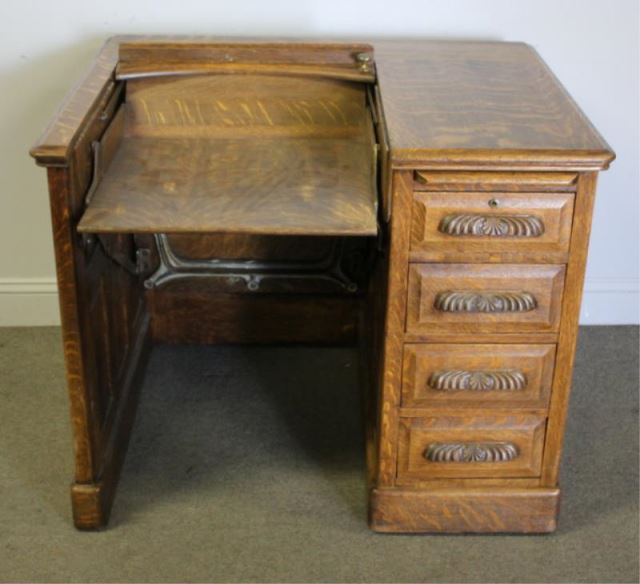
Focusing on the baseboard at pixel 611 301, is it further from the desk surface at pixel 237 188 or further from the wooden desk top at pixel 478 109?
the desk surface at pixel 237 188

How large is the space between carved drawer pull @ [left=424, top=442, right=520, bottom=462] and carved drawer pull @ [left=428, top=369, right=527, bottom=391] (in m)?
0.12

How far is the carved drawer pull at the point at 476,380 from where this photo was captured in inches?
73.3

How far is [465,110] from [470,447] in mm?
617

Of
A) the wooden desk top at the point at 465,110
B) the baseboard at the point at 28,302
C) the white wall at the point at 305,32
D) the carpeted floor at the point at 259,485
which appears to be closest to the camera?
the wooden desk top at the point at 465,110

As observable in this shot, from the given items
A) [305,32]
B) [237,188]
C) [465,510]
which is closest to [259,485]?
[465,510]

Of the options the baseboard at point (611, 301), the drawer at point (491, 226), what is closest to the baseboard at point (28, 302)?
the drawer at point (491, 226)

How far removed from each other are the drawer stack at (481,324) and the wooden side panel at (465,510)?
0.09 feet

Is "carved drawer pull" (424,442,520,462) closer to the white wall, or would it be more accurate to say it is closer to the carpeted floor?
the carpeted floor

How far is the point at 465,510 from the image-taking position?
1.97m

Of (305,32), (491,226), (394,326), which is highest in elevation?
(305,32)

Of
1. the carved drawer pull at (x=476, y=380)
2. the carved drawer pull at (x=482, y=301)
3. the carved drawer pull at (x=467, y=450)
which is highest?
the carved drawer pull at (x=482, y=301)

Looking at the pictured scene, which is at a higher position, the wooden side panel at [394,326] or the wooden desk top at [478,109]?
the wooden desk top at [478,109]

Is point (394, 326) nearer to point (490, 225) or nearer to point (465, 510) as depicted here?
point (490, 225)

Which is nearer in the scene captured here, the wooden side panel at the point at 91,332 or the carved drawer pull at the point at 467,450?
the wooden side panel at the point at 91,332
